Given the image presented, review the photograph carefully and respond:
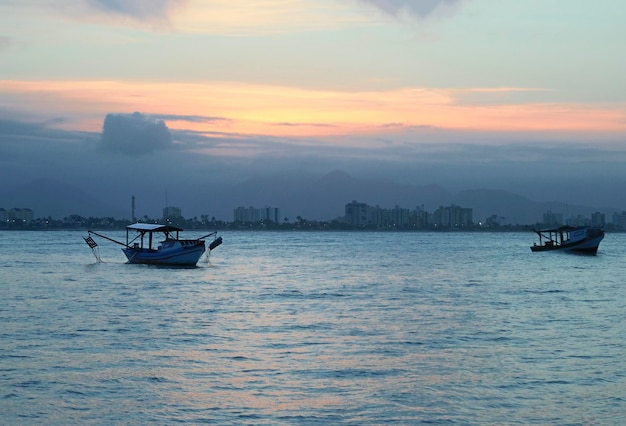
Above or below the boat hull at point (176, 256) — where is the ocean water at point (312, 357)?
below

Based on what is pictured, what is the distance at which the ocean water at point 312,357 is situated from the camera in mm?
22781

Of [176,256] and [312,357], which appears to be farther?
[176,256]

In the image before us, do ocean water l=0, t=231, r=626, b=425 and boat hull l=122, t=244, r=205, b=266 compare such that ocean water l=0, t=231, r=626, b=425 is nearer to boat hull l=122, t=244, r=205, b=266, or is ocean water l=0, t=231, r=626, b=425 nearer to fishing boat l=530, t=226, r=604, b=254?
boat hull l=122, t=244, r=205, b=266

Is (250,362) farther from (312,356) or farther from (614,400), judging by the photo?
(614,400)

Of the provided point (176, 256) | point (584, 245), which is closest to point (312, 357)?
point (176, 256)

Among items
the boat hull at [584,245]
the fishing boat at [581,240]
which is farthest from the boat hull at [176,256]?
the boat hull at [584,245]

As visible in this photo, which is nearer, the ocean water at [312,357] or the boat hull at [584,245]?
the ocean water at [312,357]

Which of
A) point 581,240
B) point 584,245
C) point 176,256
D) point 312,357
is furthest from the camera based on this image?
point 584,245

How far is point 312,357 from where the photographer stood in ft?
102

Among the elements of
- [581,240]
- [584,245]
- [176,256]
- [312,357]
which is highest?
[581,240]

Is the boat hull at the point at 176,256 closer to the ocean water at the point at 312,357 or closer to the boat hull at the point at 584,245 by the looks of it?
the ocean water at the point at 312,357

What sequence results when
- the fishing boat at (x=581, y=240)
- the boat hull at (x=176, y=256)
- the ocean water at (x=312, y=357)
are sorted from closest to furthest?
the ocean water at (x=312, y=357) → the boat hull at (x=176, y=256) → the fishing boat at (x=581, y=240)

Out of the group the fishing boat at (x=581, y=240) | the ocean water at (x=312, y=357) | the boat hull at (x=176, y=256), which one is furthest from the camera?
the fishing boat at (x=581, y=240)

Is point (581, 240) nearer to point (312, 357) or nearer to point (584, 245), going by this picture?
point (584, 245)
